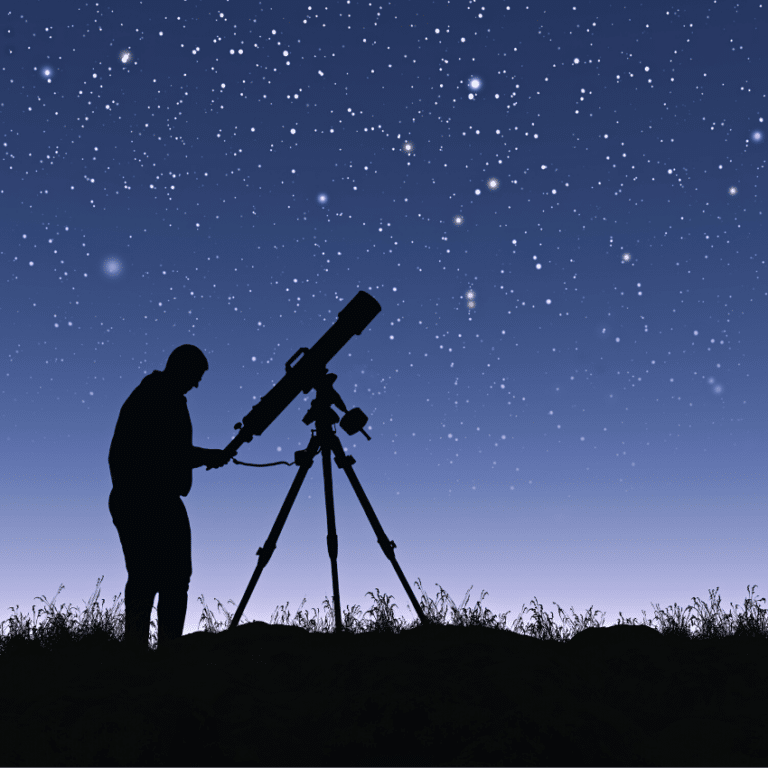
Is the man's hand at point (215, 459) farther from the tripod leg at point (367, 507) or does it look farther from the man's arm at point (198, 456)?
the tripod leg at point (367, 507)

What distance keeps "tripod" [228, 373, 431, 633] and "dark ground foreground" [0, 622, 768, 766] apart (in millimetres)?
1048

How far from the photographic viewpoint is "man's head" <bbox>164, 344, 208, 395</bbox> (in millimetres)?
5594

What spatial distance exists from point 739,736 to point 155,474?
4211 millimetres

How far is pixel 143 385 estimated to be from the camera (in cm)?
553

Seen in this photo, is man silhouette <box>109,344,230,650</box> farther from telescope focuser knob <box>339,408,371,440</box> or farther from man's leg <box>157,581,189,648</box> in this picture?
telescope focuser knob <box>339,408,371,440</box>

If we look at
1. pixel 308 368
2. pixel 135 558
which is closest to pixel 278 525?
pixel 135 558

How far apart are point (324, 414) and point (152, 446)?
4.62 ft

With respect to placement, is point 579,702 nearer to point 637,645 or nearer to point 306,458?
point 637,645

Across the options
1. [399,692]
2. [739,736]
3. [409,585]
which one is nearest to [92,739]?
[399,692]

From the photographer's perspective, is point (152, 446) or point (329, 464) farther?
point (329, 464)

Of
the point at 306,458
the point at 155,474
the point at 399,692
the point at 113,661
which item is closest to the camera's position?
the point at 399,692

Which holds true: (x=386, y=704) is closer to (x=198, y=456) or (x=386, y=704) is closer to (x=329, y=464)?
(x=329, y=464)

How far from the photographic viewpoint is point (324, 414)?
577 centimetres

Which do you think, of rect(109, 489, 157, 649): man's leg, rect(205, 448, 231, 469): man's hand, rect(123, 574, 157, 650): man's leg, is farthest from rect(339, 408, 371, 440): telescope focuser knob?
rect(123, 574, 157, 650): man's leg
